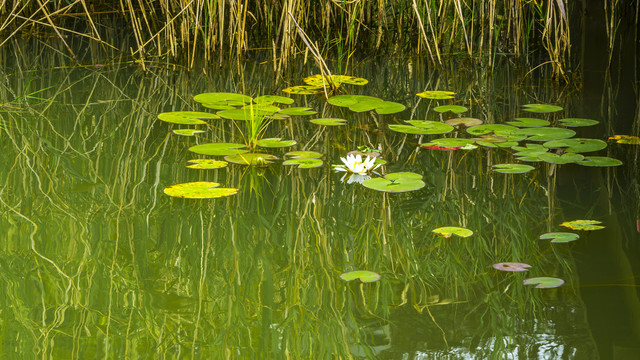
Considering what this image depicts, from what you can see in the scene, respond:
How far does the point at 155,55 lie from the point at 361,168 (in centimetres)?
200

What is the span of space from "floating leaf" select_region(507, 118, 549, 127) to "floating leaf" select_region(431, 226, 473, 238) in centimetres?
98

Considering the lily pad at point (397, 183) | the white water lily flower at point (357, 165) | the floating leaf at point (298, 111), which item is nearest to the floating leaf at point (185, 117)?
the floating leaf at point (298, 111)

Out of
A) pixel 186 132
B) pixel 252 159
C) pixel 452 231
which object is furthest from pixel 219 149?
pixel 452 231

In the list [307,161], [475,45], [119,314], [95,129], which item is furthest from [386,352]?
[475,45]

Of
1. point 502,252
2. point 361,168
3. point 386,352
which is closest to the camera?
point 386,352

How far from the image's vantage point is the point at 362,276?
1.59m

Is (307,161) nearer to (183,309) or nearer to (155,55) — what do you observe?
(183,309)

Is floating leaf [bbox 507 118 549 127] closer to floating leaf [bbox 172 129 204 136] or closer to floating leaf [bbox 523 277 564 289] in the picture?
floating leaf [bbox 172 129 204 136]

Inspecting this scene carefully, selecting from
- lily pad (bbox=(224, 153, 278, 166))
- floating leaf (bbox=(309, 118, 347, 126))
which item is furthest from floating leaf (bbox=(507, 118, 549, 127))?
lily pad (bbox=(224, 153, 278, 166))

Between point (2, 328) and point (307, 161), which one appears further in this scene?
point (307, 161)

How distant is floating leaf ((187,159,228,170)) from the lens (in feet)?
7.27

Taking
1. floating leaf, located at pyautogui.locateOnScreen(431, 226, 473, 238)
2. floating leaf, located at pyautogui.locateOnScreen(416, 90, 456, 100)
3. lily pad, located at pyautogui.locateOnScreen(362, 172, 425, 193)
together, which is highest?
floating leaf, located at pyautogui.locateOnScreen(416, 90, 456, 100)

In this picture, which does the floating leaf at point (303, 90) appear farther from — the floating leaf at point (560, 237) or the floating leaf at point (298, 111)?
the floating leaf at point (560, 237)

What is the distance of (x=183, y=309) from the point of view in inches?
56.9
